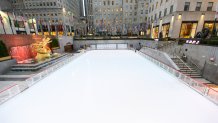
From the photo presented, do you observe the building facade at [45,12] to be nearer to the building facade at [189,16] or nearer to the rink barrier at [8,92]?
the building facade at [189,16]

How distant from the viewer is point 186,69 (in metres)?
13.1

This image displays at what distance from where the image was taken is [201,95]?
18.3 feet

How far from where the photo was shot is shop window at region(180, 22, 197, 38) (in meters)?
20.6

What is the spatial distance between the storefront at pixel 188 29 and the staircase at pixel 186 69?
35.1ft

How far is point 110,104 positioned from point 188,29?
23771 millimetres

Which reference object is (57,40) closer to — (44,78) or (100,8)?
(44,78)

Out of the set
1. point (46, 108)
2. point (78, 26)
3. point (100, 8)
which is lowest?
point (46, 108)

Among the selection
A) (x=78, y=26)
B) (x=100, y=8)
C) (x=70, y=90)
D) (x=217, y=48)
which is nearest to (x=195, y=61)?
(x=217, y=48)

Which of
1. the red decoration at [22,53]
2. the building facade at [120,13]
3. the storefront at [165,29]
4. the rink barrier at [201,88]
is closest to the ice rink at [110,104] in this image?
the rink barrier at [201,88]

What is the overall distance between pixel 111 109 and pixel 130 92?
1.77 meters

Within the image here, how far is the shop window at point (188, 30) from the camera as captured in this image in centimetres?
2059

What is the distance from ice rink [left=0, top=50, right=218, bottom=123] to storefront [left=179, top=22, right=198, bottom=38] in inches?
733

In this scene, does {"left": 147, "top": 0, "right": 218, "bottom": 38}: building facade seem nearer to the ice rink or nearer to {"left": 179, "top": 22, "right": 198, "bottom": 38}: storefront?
{"left": 179, "top": 22, "right": 198, "bottom": 38}: storefront

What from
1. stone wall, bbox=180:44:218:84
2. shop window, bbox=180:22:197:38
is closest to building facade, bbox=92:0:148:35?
shop window, bbox=180:22:197:38
